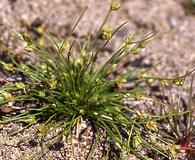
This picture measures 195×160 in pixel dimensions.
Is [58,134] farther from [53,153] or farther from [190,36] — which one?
[190,36]

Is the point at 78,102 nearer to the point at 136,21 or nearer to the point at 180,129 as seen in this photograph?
the point at 180,129

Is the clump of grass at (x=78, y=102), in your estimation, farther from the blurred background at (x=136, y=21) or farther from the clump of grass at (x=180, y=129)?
the blurred background at (x=136, y=21)

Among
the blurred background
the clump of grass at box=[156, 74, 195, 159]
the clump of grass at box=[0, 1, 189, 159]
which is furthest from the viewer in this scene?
the blurred background

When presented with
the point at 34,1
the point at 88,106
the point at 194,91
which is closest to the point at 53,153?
the point at 88,106

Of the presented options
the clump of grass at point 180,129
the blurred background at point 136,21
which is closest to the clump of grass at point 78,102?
the clump of grass at point 180,129

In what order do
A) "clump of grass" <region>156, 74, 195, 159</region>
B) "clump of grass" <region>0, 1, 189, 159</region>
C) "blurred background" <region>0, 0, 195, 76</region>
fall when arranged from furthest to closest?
"blurred background" <region>0, 0, 195, 76</region>
"clump of grass" <region>156, 74, 195, 159</region>
"clump of grass" <region>0, 1, 189, 159</region>

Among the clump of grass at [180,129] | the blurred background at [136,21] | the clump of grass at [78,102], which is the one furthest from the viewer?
the blurred background at [136,21]

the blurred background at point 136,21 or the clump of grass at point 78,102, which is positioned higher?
the blurred background at point 136,21

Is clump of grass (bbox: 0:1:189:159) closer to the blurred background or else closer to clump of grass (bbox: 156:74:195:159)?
clump of grass (bbox: 156:74:195:159)

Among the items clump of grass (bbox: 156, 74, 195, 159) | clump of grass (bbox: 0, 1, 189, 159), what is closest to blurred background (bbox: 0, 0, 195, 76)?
clump of grass (bbox: 156, 74, 195, 159)

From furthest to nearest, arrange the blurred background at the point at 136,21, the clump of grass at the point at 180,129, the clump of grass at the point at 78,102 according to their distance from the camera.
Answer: the blurred background at the point at 136,21
the clump of grass at the point at 180,129
the clump of grass at the point at 78,102

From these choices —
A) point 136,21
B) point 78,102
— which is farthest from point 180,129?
point 136,21
